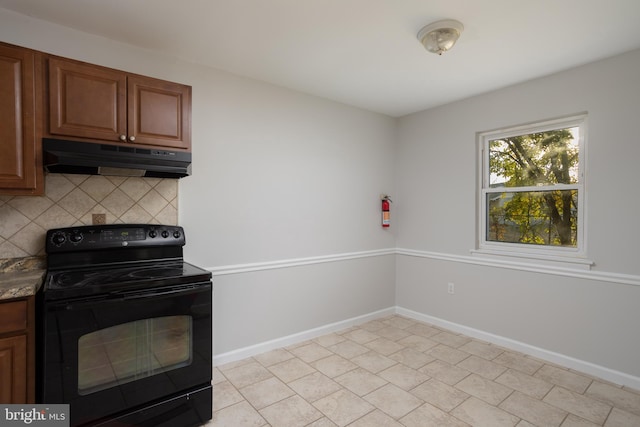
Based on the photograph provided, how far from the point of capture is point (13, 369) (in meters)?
1.51

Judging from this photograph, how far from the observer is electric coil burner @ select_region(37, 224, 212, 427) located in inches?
61.1

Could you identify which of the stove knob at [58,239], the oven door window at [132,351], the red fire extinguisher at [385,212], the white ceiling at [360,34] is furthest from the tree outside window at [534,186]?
the stove knob at [58,239]

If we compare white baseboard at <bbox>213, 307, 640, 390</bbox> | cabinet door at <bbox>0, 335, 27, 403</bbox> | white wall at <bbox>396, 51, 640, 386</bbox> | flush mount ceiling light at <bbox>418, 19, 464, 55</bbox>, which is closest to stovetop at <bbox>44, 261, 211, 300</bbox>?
cabinet door at <bbox>0, 335, 27, 403</bbox>

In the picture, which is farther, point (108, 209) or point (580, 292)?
point (580, 292)

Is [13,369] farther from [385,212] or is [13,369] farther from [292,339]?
[385,212]

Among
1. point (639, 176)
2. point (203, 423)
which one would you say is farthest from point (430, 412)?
point (639, 176)

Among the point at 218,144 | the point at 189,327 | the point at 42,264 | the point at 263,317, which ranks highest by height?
the point at 218,144

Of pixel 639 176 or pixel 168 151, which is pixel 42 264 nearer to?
pixel 168 151

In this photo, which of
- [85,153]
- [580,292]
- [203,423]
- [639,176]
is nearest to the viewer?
[85,153]

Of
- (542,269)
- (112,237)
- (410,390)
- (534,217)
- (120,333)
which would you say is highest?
(534,217)

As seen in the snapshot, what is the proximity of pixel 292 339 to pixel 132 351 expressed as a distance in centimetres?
169

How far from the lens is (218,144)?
2.70 m

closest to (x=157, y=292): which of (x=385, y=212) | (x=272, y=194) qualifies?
(x=272, y=194)

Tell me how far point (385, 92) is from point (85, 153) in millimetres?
2586
